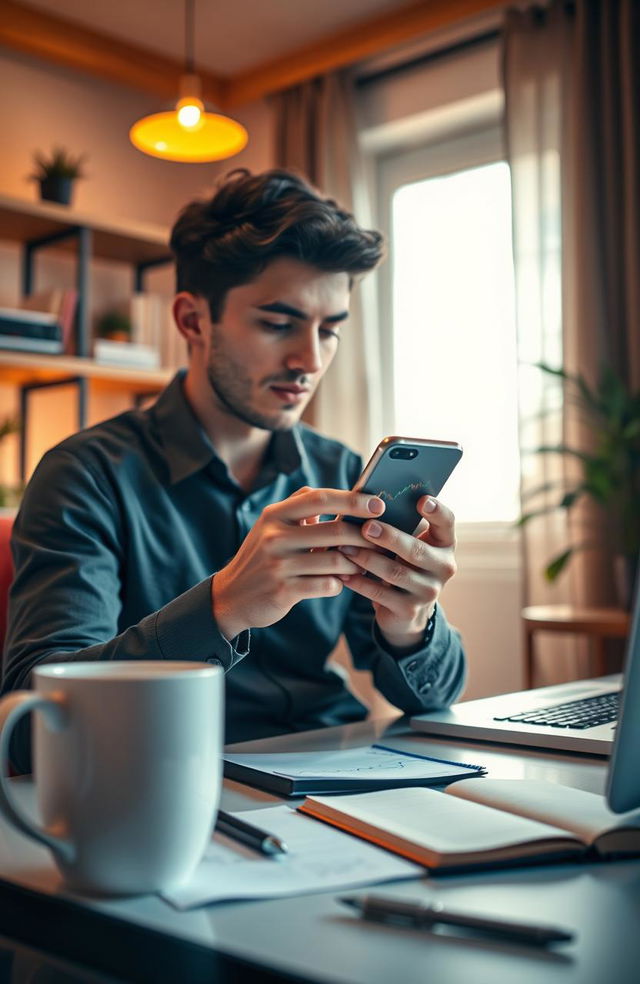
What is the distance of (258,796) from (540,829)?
0.24m

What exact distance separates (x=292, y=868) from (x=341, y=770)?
0.83ft

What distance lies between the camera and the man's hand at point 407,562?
941mm

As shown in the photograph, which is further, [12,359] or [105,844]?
[12,359]

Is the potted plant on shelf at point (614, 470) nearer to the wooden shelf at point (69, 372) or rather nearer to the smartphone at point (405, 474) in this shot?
the wooden shelf at point (69, 372)

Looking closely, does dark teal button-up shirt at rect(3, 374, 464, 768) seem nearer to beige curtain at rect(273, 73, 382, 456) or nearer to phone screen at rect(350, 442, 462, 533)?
phone screen at rect(350, 442, 462, 533)

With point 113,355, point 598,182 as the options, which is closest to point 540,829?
point 598,182

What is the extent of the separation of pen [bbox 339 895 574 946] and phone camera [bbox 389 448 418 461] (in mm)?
431

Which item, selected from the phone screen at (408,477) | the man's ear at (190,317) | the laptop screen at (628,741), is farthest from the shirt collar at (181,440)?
the laptop screen at (628,741)

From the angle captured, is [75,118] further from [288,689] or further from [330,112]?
[288,689]

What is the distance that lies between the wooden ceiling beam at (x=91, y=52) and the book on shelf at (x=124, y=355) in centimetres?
108

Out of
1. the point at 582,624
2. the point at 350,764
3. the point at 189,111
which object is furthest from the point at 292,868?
the point at 189,111

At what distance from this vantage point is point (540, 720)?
40.6 inches

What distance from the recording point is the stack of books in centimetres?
314

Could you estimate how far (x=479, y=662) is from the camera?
3.43 metres
